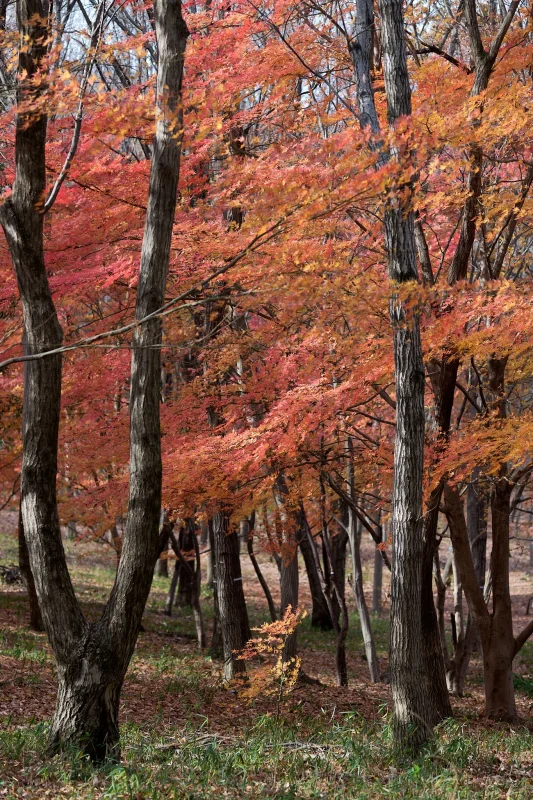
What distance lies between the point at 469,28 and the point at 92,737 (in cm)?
Result: 748

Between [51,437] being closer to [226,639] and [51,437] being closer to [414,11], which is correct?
[226,639]

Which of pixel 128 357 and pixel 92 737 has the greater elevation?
pixel 128 357

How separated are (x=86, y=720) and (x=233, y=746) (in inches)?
57.3

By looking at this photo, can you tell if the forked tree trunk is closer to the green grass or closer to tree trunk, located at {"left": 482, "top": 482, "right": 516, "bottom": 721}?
the green grass

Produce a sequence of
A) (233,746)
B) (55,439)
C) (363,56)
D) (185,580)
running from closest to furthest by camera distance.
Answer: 1. (55,439)
2. (233,746)
3. (363,56)
4. (185,580)

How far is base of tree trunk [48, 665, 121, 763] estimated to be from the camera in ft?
16.5

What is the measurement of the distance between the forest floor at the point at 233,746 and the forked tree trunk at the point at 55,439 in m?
0.44

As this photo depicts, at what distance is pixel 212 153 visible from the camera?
394 inches

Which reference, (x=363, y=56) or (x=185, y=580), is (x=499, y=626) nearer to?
(x=363, y=56)

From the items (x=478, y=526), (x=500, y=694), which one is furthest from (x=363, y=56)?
(x=478, y=526)

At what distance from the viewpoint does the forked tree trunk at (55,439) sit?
514 cm

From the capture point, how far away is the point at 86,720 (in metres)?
5.06

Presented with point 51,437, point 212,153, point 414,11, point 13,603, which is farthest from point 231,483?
point 13,603

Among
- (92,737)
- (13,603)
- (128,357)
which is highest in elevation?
(128,357)
